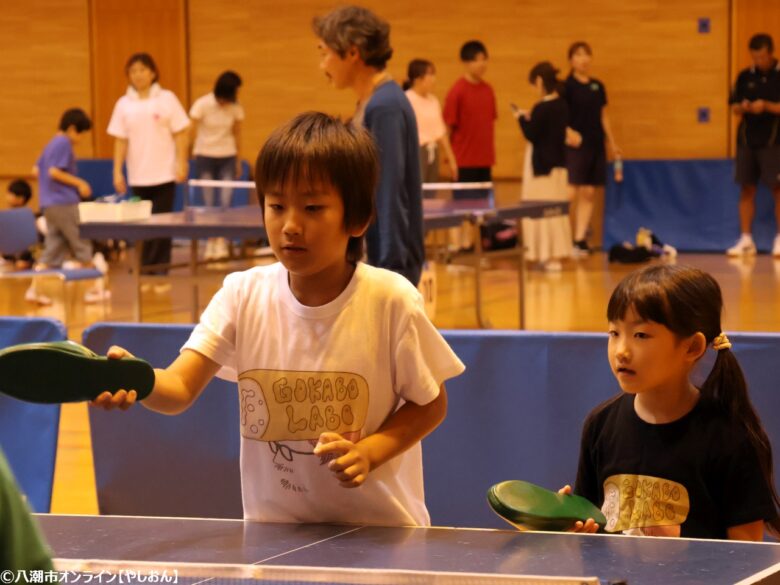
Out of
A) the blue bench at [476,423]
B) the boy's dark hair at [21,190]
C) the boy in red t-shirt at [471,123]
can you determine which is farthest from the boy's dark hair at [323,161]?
the boy's dark hair at [21,190]

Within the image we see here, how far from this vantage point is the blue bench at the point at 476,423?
3.61m

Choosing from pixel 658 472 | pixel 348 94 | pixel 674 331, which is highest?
pixel 348 94

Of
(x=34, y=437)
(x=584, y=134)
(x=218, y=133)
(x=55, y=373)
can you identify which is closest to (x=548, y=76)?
(x=584, y=134)

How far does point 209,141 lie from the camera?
13344mm

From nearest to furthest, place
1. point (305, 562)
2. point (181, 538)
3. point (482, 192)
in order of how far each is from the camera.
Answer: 1. point (305, 562)
2. point (181, 538)
3. point (482, 192)

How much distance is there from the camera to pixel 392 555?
2062 mm

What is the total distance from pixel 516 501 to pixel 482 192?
8130 mm

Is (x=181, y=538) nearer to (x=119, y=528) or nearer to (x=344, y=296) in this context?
(x=119, y=528)

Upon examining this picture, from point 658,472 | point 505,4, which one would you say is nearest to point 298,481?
point 658,472

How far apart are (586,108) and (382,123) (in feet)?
31.1

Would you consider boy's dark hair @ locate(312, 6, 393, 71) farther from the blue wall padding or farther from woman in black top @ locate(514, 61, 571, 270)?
the blue wall padding

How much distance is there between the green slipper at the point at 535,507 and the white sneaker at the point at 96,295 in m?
9.13

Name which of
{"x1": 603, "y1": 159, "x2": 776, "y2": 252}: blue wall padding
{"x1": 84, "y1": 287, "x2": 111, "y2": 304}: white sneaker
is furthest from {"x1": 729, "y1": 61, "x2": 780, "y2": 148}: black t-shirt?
{"x1": 84, "y1": 287, "x2": 111, "y2": 304}: white sneaker

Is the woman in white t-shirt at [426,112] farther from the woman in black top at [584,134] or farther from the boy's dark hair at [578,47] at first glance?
the boy's dark hair at [578,47]
